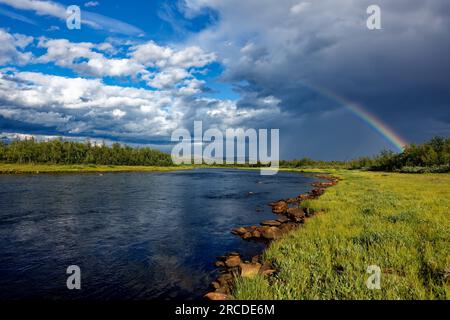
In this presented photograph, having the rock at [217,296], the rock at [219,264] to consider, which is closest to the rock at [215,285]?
the rock at [217,296]

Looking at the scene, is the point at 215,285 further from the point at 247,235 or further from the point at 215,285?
the point at 247,235

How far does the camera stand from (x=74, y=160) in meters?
168

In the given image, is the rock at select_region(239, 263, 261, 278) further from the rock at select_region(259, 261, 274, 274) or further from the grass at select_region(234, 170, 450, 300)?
the grass at select_region(234, 170, 450, 300)

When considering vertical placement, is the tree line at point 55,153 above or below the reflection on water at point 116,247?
above

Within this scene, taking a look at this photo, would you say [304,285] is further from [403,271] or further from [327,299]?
[403,271]

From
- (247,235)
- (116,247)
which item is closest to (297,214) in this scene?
(247,235)

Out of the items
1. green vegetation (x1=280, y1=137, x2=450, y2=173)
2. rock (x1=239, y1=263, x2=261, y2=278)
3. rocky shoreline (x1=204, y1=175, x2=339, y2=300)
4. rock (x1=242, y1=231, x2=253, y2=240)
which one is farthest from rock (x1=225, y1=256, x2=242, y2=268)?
green vegetation (x1=280, y1=137, x2=450, y2=173)

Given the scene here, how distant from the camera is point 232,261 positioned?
15828mm

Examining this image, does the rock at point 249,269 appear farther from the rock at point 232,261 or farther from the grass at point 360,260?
the rock at point 232,261

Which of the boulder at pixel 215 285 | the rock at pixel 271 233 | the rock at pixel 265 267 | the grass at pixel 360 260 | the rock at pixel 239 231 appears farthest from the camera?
the rock at pixel 239 231

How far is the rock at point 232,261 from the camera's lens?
15.5 m

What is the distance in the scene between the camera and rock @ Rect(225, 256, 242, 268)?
1550 cm

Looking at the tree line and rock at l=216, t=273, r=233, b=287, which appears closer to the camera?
rock at l=216, t=273, r=233, b=287
